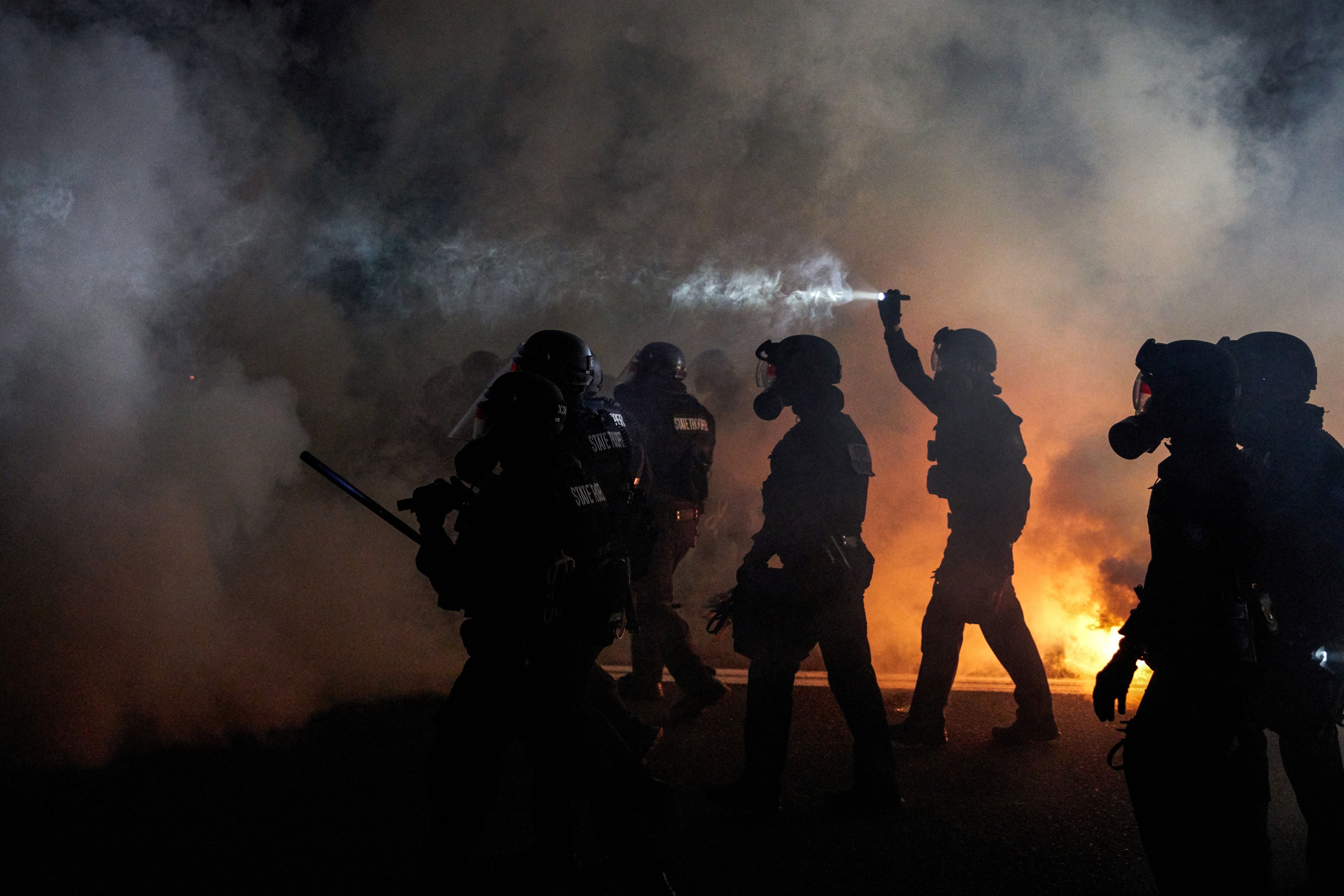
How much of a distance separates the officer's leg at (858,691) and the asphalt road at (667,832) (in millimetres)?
177

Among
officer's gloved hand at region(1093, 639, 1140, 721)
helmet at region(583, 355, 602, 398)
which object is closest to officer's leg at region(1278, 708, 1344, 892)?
officer's gloved hand at region(1093, 639, 1140, 721)

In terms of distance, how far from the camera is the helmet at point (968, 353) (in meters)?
3.79

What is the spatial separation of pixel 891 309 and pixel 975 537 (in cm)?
115

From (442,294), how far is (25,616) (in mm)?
6933

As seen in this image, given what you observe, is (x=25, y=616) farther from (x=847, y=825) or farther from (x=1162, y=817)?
(x=1162, y=817)

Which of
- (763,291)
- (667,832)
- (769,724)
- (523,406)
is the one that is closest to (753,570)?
(769,724)

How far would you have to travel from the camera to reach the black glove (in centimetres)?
385

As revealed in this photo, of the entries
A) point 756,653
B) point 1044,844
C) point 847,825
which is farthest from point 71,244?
point 1044,844

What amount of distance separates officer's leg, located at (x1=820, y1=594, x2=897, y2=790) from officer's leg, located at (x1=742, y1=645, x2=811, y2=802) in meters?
0.17

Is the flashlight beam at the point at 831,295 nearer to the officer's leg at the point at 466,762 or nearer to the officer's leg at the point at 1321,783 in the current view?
the officer's leg at the point at 1321,783

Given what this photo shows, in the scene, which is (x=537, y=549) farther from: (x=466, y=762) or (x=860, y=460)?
(x=860, y=460)

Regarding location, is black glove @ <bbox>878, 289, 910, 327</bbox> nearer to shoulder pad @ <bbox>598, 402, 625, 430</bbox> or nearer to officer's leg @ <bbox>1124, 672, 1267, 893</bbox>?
shoulder pad @ <bbox>598, 402, 625, 430</bbox>

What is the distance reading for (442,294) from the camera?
1019cm

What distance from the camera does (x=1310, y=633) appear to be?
2182mm
